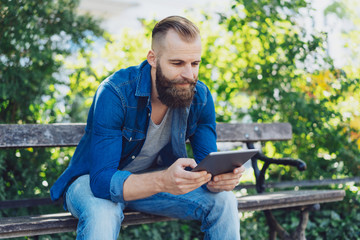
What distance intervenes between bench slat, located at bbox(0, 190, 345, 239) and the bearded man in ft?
0.22

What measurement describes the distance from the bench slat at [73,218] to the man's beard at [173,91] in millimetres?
635

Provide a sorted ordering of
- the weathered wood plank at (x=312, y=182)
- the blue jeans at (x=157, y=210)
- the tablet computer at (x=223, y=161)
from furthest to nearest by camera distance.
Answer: the weathered wood plank at (x=312, y=182)
the blue jeans at (x=157, y=210)
the tablet computer at (x=223, y=161)

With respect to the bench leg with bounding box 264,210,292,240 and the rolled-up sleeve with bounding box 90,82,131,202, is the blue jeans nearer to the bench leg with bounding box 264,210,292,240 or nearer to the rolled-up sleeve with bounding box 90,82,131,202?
the rolled-up sleeve with bounding box 90,82,131,202

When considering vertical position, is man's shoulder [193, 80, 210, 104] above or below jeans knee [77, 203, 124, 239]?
above

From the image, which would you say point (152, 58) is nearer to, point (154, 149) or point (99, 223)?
point (154, 149)

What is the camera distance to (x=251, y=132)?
3.65 meters

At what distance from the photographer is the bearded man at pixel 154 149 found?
207 centimetres

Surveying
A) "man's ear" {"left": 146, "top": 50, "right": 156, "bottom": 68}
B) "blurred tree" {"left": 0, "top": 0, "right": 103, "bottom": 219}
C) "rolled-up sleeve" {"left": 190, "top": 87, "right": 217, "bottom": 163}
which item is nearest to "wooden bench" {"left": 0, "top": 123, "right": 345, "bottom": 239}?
"rolled-up sleeve" {"left": 190, "top": 87, "right": 217, "bottom": 163}

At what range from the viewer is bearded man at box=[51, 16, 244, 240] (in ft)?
6.81

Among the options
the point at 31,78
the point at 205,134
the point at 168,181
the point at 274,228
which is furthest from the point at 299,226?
the point at 31,78

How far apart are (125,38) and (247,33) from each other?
3.93ft

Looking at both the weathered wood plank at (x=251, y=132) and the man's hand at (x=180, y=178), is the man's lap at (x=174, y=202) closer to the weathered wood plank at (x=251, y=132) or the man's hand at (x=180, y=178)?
the man's hand at (x=180, y=178)

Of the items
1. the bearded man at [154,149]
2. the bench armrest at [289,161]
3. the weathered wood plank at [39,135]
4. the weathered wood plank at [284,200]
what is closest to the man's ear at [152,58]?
the bearded man at [154,149]

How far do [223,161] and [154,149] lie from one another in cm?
67
